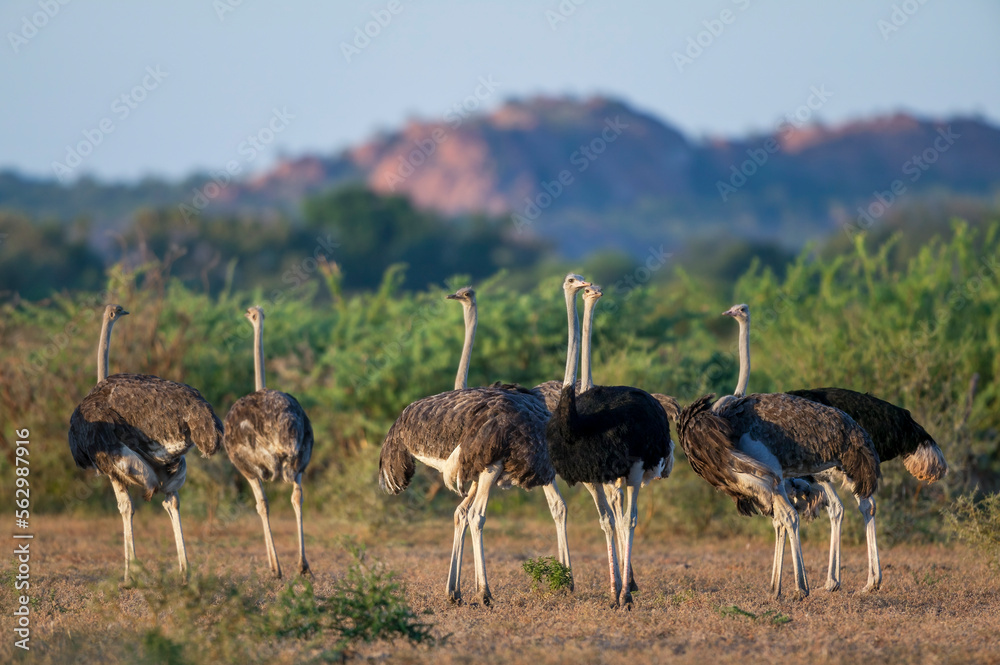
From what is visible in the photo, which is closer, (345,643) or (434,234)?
(345,643)

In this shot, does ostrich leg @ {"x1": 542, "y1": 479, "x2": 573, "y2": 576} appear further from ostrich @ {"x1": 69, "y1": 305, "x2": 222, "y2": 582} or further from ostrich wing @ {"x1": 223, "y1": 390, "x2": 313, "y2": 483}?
ostrich @ {"x1": 69, "y1": 305, "x2": 222, "y2": 582}

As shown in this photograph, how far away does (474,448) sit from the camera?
24.0 ft

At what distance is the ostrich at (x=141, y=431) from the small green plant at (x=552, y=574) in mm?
2364

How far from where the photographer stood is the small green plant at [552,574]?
7.82m

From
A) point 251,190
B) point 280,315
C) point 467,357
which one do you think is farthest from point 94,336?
point 251,190

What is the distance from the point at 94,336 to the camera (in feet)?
42.9

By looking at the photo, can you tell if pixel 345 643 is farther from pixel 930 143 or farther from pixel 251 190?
pixel 930 143

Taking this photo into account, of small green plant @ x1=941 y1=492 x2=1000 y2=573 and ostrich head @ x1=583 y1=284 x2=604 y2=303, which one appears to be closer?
ostrich head @ x1=583 y1=284 x2=604 y2=303

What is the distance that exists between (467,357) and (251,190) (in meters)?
96.2

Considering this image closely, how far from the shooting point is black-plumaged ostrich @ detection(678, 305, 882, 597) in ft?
24.8

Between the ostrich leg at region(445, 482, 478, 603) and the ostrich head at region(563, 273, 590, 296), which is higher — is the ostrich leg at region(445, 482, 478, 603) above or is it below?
below

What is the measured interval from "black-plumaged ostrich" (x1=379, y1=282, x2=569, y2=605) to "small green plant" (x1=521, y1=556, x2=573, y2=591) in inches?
19.6

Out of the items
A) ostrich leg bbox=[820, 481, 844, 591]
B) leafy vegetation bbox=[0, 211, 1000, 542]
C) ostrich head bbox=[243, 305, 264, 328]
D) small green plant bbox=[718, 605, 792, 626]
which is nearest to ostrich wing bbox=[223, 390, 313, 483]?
ostrich head bbox=[243, 305, 264, 328]

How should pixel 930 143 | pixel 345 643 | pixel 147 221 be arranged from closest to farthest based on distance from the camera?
pixel 345 643
pixel 147 221
pixel 930 143
